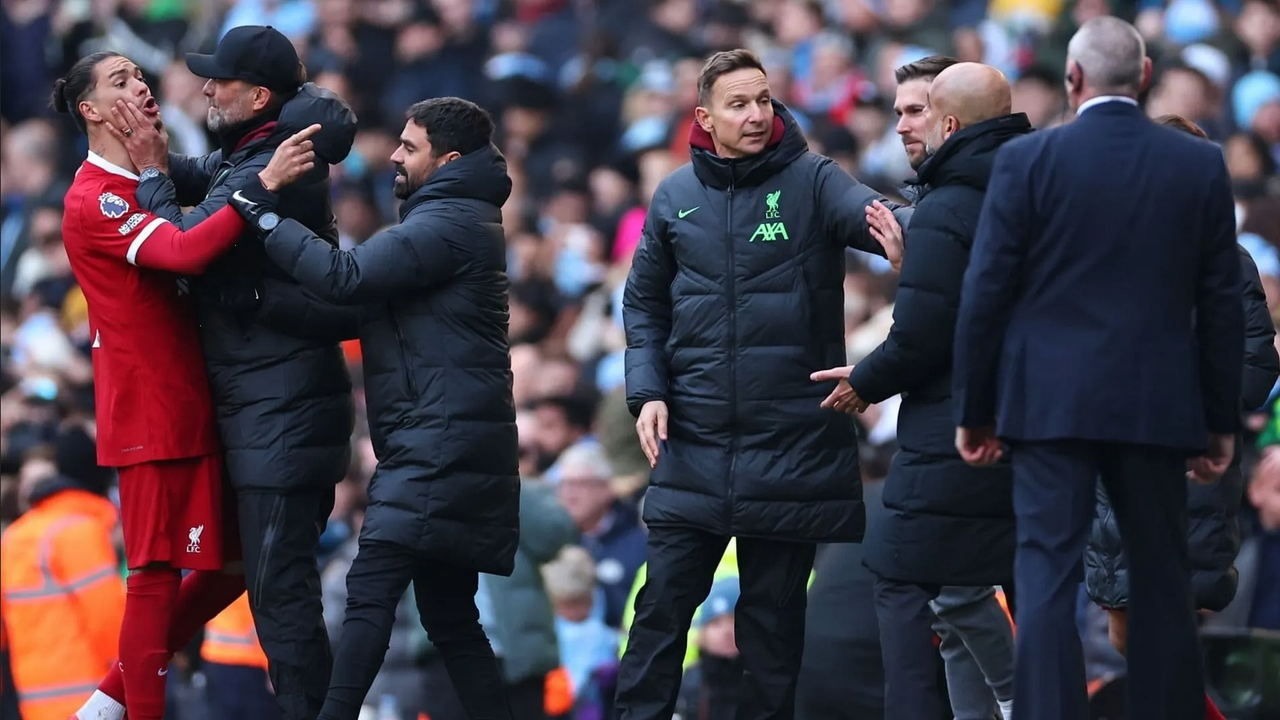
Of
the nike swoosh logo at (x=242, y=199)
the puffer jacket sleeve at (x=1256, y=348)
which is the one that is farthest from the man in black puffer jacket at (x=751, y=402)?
the nike swoosh logo at (x=242, y=199)

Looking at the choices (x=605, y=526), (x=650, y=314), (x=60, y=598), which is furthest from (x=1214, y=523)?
(x=60, y=598)

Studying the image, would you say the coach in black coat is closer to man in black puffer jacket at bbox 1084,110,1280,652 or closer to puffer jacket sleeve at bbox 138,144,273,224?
puffer jacket sleeve at bbox 138,144,273,224

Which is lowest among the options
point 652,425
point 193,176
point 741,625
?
point 741,625

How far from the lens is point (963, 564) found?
21.4 feet

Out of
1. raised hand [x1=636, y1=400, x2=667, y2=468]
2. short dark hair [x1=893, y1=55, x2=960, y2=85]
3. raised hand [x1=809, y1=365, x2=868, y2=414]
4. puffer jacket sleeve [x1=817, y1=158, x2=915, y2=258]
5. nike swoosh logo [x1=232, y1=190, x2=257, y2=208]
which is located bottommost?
raised hand [x1=636, y1=400, x2=667, y2=468]

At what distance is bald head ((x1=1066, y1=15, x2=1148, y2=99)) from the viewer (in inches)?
238

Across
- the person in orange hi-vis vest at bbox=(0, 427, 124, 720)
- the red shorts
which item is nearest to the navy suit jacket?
the red shorts

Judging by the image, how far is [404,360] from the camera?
23.5 ft

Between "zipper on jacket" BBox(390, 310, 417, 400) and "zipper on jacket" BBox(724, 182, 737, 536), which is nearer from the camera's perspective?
"zipper on jacket" BBox(724, 182, 737, 536)

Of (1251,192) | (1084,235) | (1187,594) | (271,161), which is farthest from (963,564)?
(1251,192)

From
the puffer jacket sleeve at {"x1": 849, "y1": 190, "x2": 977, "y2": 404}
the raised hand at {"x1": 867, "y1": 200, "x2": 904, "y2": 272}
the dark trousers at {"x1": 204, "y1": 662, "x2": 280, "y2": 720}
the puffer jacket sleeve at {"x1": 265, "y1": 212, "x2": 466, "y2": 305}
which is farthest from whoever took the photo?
the dark trousers at {"x1": 204, "y1": 662, "x2": 280, "y2": 720}

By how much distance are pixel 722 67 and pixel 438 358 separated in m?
1.36

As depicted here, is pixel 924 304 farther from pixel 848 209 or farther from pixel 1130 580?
pixel 1130 580

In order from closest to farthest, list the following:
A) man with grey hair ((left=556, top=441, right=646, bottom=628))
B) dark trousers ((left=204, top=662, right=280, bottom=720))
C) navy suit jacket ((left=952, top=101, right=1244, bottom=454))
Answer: navy suit jacket ((left=952, top=101, right=1244, bottom=454)), dark trousers ((left=204, top=662, right=280, bottom=720)), man with grey hair ((left=556, top=441, right=646, bottom=628))
